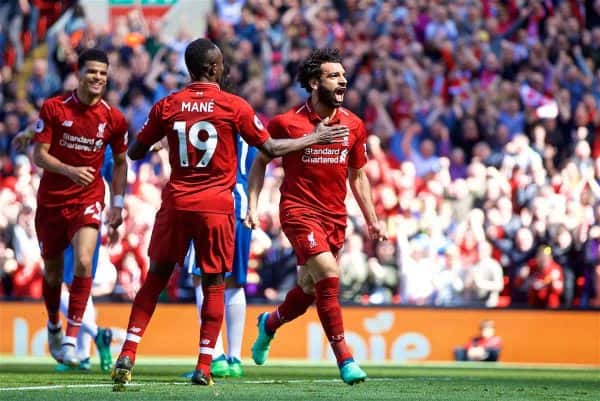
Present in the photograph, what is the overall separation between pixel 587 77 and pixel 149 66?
7.36 metres

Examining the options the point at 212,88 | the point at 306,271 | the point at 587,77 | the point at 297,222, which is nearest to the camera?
the point at 212,88

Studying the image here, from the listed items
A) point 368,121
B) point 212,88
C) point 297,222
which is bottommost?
point 297,222

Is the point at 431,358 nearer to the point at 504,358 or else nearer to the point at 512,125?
the point at 504,358

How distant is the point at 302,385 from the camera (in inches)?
404

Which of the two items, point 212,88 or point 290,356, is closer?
point 212,88

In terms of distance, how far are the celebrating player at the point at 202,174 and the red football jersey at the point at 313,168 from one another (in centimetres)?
84

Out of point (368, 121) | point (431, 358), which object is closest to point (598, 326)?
point (431, 358)

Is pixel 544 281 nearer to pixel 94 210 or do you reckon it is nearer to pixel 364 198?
pixel 364 198

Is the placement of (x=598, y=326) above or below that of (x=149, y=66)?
below

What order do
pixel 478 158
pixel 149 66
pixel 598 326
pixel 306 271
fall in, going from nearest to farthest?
pixel 306 271, pixel 598 326, pixel 478 158, pixel 149 66

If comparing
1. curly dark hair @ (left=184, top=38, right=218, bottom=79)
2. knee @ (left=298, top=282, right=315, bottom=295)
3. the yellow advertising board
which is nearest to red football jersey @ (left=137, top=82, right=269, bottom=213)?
curly dark hair @ (left=184, top=38, right=218, bottom=79)

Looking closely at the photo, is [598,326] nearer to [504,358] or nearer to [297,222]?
[504,358]

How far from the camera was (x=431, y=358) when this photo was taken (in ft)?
57.7

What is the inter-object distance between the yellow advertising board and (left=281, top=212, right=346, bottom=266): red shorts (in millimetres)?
7344
